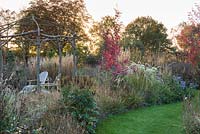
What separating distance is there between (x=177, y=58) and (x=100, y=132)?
10034mm

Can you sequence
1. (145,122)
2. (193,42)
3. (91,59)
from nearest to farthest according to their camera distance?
1. (145,122)
2. (193,42)
3. (91,59)

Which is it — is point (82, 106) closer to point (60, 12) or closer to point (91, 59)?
point (91, 59)

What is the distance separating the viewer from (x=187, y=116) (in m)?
5.42

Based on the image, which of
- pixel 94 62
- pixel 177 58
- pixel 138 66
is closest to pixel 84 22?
pixel 94 62

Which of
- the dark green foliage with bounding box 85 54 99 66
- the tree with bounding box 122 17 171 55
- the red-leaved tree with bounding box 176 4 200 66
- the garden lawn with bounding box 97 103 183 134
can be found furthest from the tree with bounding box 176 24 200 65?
the tree with bounding box 122 17 171 55

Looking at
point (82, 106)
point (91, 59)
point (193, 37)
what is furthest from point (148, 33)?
point (82, 106)

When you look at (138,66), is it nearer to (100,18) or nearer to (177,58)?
(177,58)

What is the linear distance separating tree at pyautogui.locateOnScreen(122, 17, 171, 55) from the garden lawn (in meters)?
13.8

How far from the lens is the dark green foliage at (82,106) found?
19.9 ft

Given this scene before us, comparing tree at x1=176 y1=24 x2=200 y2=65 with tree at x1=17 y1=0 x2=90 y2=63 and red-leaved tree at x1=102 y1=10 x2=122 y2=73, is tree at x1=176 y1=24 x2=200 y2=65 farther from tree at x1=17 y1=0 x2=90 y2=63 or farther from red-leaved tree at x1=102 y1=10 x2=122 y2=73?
tree at x1=17 y1=0 x2=90 y2=63

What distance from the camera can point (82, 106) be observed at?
621cm

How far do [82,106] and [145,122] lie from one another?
1.51m

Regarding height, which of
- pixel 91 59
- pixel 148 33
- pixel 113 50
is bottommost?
pixel 91 59

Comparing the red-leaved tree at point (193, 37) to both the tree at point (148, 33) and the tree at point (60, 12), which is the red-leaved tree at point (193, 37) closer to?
the tree at point (60, 12)
